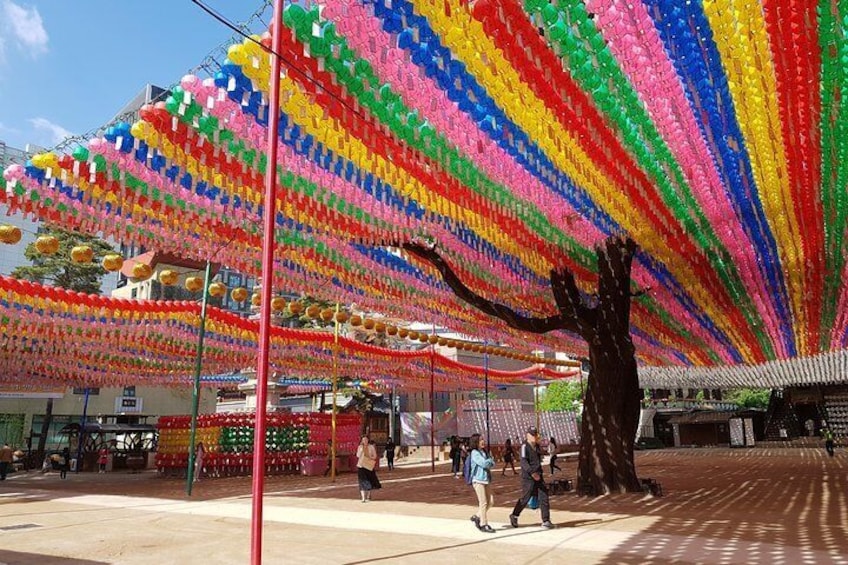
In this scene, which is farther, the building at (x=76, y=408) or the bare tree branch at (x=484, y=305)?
the building at (x=76, y=408)

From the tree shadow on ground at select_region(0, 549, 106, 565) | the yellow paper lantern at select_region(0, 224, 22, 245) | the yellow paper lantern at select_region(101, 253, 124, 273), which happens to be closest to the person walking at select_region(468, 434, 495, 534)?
the tree shadow on ground at select_region(0, 549, 106, 565)

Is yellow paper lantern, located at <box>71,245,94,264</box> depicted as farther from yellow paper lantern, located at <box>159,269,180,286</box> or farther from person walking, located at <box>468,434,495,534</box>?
person walking, located at <box>468,434,495,534</box>

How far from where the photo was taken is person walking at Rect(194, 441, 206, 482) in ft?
59.4

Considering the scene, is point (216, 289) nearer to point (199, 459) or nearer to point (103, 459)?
point (199, 459)

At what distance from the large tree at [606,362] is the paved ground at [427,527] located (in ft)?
2.27

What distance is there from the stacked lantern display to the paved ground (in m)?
4.52

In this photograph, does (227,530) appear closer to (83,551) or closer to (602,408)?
(83,551)

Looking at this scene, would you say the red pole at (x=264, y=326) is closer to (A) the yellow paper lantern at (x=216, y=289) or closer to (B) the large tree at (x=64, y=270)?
Result: (A) the yellow paper lantern at (x=216, y=289)

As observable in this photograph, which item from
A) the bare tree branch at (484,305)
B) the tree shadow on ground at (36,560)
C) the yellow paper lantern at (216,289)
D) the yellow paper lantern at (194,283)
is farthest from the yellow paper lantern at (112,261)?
the bare tree branch at (484,305)

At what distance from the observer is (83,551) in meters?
7.11

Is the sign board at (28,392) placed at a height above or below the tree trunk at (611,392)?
above

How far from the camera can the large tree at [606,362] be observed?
1189cm

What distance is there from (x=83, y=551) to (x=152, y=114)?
4.96 metres

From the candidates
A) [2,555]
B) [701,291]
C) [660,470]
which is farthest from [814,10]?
[660,470]
